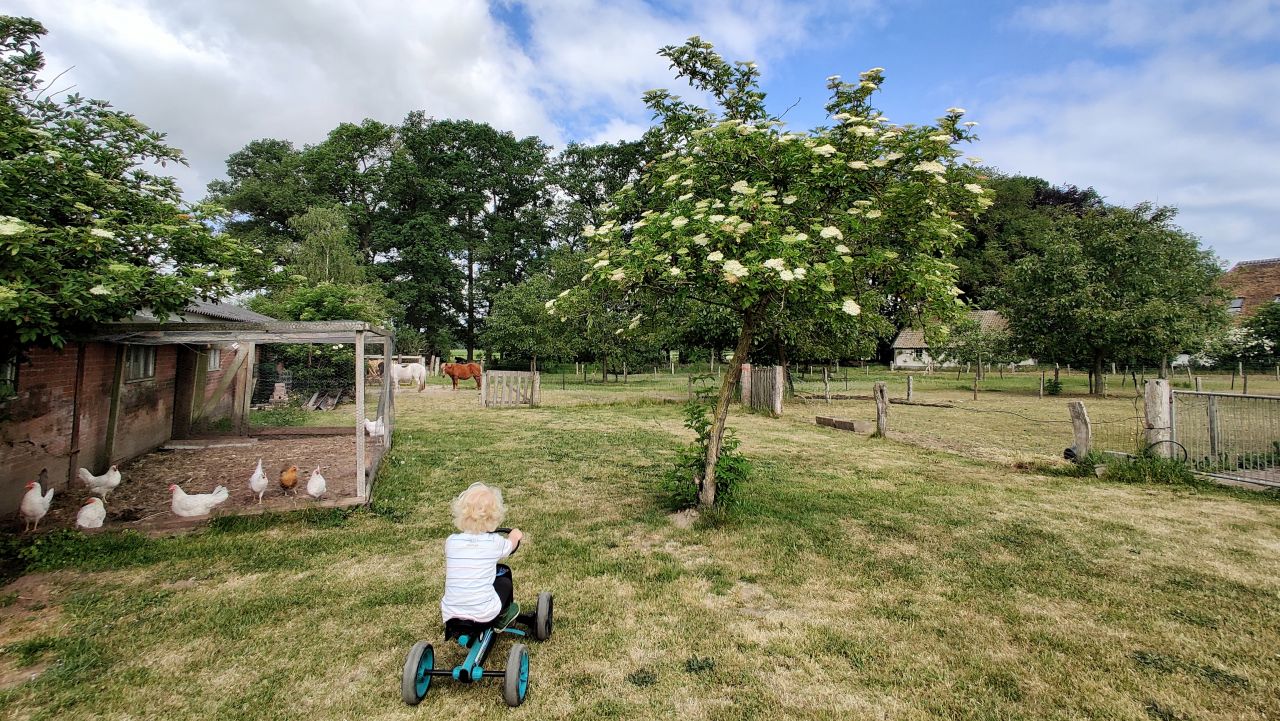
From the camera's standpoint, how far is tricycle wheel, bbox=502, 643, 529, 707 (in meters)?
3.26

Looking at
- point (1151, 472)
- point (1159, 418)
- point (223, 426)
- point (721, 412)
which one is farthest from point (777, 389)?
point (223, 426)

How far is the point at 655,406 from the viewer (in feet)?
66.5

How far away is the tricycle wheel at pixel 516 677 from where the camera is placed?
326cm

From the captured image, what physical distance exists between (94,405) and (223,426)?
565cm

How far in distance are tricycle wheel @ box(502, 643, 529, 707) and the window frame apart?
31.9 ft

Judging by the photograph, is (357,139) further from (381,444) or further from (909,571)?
(909,571)

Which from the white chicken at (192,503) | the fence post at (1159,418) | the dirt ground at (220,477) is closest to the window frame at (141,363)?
the dirt ground at (220,477)

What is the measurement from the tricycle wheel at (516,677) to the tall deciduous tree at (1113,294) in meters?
31.3

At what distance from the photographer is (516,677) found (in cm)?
328

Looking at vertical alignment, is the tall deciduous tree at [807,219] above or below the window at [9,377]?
above

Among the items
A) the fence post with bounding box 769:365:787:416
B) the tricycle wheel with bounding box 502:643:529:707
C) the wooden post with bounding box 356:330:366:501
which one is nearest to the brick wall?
the wooden post with bounding box 356:330:366:501

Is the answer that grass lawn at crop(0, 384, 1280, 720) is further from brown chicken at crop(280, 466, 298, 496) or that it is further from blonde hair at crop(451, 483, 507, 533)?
blonde hair at crop(451, 483, 507, 533)

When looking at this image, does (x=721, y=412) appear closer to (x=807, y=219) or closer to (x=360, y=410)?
(x=807, y=219)

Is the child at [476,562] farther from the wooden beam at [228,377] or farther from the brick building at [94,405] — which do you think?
the wooden beam at [228,377]
